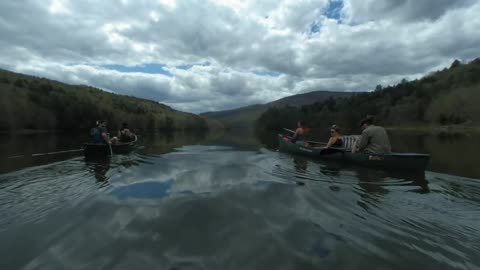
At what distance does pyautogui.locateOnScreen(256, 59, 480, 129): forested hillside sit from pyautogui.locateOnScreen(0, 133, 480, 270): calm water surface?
86779mm

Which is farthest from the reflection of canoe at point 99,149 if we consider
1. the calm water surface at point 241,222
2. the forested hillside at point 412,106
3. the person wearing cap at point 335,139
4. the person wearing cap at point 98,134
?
the forested hillside at point 412,106

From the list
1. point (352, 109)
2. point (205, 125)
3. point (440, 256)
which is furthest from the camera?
point (205, 125)

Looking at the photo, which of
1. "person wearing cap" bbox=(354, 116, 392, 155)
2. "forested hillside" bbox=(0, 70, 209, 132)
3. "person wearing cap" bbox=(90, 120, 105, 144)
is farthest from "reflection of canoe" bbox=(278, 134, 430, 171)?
"forested hillside" bbox=(0, 70, 209, 132)

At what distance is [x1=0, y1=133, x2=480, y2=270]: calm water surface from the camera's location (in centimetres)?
408

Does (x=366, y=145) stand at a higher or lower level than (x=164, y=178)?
higher

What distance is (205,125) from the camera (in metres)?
146

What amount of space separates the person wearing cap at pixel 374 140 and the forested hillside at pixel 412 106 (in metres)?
82.2

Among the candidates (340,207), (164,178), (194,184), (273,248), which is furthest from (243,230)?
(164,178)

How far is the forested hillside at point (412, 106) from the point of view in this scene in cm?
7825

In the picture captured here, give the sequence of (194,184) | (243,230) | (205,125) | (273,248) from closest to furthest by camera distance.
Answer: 1. (273,248)
2. (243,230)
3. (194,184)
4. (205,125)

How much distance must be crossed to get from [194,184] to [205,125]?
5454 inches

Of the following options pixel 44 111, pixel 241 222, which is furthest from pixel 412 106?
pixel 44 111

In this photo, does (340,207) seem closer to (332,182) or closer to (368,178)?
(332,182)

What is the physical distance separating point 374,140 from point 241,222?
8185 mm
